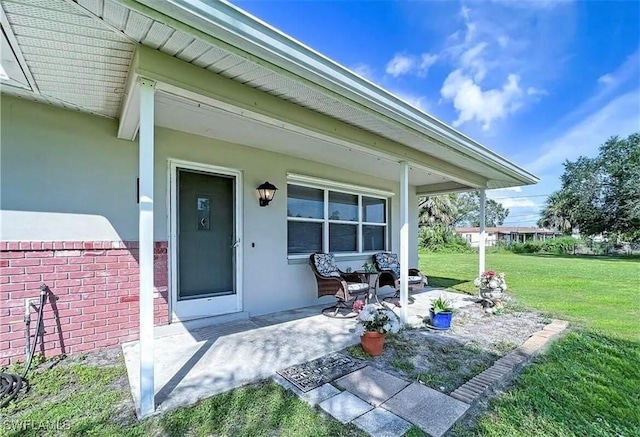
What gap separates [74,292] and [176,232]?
123cm

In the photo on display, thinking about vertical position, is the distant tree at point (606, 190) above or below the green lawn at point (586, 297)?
above

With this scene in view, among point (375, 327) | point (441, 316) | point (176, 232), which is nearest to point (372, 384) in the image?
point (375, 327)

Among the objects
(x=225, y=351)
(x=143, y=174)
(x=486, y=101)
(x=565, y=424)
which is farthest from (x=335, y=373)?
(x=486, y=101)

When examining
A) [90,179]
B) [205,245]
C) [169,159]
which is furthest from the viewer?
[205,245]

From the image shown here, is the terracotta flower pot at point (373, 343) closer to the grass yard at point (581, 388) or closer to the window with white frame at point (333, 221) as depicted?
the grass yard at point (581, 388)

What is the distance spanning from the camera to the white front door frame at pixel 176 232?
4.12 metres

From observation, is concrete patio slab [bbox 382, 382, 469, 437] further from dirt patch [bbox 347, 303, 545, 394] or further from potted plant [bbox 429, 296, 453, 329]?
potted plant [bbox 429, 296, 453, 329]

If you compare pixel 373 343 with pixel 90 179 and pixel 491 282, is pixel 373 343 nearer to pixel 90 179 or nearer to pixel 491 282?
pixel 491 282

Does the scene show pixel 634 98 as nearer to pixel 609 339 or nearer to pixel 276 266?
pixel 609 339

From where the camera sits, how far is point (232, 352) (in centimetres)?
337

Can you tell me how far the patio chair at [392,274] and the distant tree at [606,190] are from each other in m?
22.0

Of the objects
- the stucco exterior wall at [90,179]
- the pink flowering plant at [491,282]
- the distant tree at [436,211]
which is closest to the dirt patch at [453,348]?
the pink flowering plant at [491,282]

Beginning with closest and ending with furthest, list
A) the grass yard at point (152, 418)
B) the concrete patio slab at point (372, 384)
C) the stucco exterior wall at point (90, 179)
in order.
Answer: the grass yard at point (152, 418)
the concrete patio slab at point (372, 384)
the stucco exterior wall at point (90, 179)

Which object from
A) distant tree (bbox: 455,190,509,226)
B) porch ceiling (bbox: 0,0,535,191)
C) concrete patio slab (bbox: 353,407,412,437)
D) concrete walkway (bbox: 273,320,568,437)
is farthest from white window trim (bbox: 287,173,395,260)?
distant tree (bbox: 455,190,509,226)
